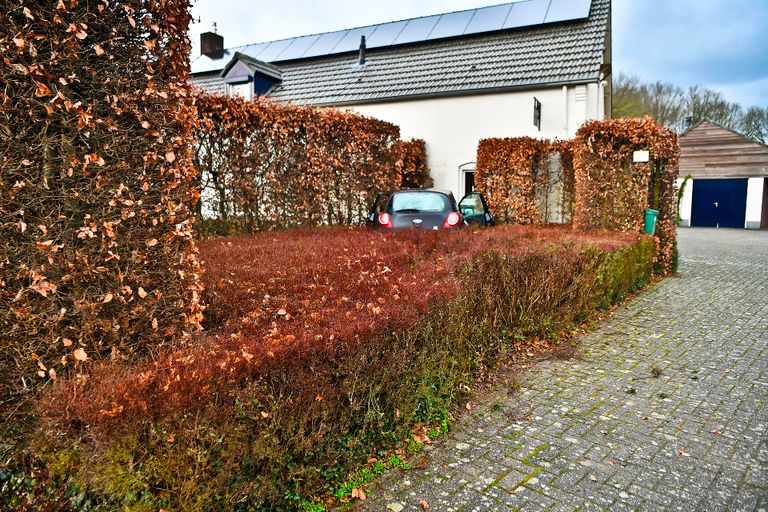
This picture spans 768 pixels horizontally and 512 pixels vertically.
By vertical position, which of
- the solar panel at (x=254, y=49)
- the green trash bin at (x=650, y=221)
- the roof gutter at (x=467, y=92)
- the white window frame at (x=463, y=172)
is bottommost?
the green trash bin at (x=650, y=221)

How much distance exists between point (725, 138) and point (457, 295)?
32.3m

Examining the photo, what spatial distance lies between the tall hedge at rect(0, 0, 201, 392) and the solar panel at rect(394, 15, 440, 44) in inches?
749

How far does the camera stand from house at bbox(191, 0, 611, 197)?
16.5 metres

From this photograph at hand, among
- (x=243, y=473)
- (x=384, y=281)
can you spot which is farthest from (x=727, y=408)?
(x=243, y=473)

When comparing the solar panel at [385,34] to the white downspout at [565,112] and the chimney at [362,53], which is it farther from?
the white downspout at [565,112]

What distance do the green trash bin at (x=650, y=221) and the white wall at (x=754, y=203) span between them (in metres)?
22.5

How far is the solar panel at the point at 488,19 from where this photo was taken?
64.2 ft

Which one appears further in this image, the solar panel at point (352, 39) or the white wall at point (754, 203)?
the white wall at point (754, 203)

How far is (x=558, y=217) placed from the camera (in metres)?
16.0

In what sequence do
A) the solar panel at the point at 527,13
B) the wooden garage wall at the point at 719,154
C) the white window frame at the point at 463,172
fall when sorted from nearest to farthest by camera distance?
1. the white window frame at the point at 463,172
2. the solar panel at the point at 527,13
3. the wooden garage wall at the point at 719,154

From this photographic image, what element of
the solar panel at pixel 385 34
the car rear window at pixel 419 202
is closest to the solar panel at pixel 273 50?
the solar panel at pixel 385 34

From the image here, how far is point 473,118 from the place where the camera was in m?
17.6

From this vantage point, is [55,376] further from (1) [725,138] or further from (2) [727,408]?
(1) [725,138]

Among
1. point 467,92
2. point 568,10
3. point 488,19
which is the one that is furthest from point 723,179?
point 467,92
